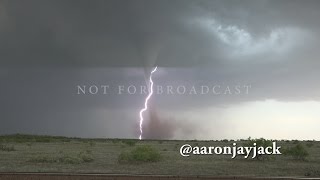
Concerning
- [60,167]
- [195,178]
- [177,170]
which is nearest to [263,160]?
[177,170]

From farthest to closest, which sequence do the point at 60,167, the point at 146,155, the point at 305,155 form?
the point at 305,155
the point at 146,155
the point at 60,167

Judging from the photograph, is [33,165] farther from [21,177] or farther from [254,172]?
[21,177]

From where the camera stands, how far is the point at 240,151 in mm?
45938

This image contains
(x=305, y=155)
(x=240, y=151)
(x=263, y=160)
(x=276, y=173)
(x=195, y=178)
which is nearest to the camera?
(x=195, y=178)

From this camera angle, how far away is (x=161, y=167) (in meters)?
32.6

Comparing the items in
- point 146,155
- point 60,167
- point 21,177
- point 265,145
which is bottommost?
point 21,177

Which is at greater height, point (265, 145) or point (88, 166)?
point (265, 145)

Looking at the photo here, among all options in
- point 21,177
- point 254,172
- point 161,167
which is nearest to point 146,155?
point 161,167

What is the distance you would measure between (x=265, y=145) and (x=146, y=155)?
10782 mm

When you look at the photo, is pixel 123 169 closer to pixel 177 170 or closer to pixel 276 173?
pixel 177 170

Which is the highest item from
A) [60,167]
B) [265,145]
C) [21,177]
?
[265,145]

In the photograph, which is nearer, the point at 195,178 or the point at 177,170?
the point at 195,178

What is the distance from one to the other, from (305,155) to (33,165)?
19.9 meters

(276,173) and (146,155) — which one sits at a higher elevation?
(146,155)
